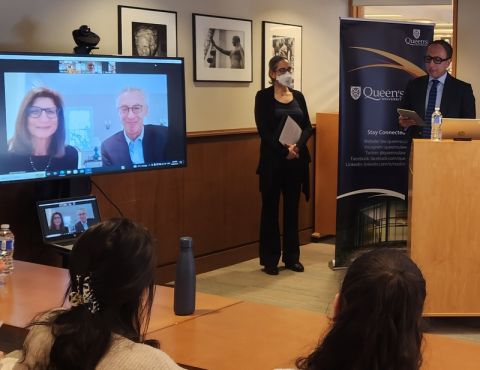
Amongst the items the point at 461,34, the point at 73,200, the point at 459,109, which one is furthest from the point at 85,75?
the point at 461,34

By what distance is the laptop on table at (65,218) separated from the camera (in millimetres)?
3912

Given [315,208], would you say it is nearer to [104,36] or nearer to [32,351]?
[104,36]

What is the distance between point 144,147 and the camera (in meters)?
4.28

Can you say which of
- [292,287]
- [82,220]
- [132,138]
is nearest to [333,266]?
[292,287]

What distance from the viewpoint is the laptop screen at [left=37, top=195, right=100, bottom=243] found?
3.92 meters

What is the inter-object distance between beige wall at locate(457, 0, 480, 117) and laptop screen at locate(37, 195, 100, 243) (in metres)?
4.08

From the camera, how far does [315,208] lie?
693 cm

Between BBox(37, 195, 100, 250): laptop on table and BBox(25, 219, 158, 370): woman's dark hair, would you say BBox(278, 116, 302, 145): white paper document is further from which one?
BBox(25, 219, 158, 370): woman's dark hair

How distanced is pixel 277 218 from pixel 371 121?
1027 millimetres

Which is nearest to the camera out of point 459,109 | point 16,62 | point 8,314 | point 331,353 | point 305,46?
point 331,353

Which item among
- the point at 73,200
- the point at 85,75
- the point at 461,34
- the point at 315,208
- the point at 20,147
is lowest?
the point at 315,208

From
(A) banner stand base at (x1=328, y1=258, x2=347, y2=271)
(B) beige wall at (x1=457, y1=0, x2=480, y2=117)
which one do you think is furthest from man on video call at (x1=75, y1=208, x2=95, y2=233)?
(B) beige wall at (x1=457, y1=0, x2=480, y2=117)

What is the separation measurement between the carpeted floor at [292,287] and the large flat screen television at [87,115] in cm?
124

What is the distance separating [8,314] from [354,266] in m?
1.54
